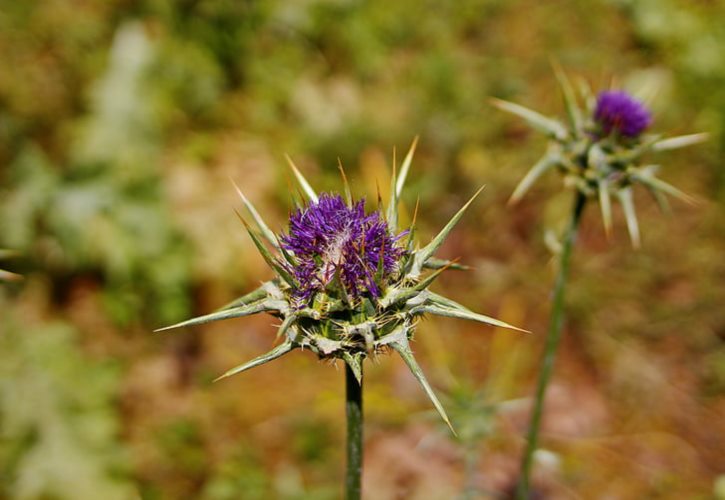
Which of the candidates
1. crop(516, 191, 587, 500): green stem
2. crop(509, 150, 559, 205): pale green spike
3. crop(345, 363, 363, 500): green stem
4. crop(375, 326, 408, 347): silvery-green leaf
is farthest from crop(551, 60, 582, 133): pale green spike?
crop(345, 363, 363, 500): green stem

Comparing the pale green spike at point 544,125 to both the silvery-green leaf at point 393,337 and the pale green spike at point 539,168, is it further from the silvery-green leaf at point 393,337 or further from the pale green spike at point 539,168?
the silvery-green leaf at point 393,337

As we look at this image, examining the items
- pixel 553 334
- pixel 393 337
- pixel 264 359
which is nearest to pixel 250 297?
pixel 264 359

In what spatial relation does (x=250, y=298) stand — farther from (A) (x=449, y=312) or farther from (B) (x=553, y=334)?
(B) (x=553, y=334)

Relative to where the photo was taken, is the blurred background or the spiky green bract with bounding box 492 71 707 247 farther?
the blurred background

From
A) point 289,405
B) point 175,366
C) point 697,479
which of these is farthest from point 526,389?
point 175,366

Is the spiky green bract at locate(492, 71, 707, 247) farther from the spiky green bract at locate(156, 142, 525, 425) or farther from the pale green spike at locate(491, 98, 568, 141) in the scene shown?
the spiky green bract at locate(156, 142, 525, 425)

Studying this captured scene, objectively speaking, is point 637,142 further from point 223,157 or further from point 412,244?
point 223,157

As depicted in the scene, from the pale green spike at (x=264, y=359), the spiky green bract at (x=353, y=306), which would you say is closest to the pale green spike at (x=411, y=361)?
the spiky green bract at (x=353, y=306)
